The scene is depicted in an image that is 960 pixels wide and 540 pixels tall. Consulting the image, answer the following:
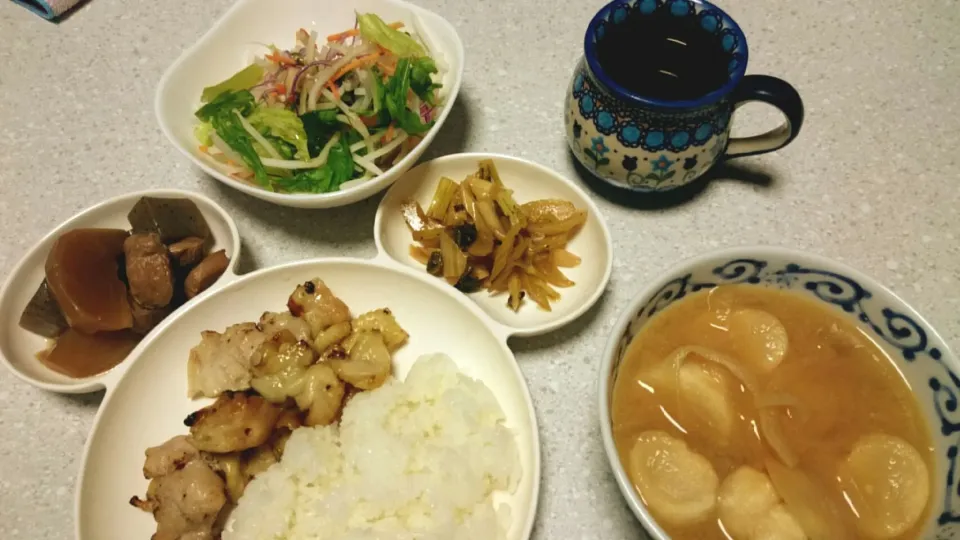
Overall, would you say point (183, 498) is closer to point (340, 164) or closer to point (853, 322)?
point (340, 164)

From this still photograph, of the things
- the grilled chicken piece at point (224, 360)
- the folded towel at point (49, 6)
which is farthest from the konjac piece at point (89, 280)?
the folded towel at point (49, 6)

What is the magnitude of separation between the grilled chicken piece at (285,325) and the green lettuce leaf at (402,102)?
1.53ft

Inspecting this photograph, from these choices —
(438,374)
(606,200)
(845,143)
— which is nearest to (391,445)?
(438,374)

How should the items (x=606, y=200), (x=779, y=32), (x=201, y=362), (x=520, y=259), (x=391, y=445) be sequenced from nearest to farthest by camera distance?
(x=391, y=445)
(x=201, y=362)
(x=520, y=259)
(x=606, y=200)
(x=779, y=32)

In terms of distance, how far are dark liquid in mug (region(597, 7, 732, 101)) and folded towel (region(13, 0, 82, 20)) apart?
1468mm

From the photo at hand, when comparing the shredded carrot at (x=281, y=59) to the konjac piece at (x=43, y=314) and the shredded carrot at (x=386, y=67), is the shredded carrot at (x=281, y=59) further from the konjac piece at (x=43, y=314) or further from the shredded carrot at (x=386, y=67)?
the konjac piece at (x=43, y=314)

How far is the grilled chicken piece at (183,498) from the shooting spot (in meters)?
1.04

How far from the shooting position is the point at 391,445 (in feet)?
3.61

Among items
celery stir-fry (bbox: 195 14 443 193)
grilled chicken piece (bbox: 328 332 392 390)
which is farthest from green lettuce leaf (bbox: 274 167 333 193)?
grilled chicken piece (bbox: 328 332 392 390)

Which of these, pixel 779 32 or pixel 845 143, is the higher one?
pixel 779 32

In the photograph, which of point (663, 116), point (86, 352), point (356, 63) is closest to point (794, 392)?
point (663, 116)

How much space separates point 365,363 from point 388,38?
76cm

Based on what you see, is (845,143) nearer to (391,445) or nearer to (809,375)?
(809,375)

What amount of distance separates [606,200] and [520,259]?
279 mm
